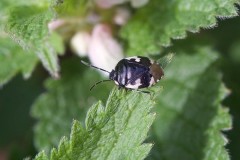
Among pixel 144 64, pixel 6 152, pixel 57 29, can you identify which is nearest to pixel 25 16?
pixel 57 29

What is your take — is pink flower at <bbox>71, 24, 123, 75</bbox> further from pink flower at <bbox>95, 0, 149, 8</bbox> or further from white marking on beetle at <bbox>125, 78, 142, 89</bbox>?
white marking on beetle at <bbox>125, 78, 142, 89</bbox>

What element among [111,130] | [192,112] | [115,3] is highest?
[115,3]

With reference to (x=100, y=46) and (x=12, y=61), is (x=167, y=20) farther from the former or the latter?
(x=12, y=61)

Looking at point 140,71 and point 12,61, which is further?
point 12,61

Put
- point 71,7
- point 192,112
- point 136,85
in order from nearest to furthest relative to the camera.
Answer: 1. point 136,85
2. point 71,7
3. point 192,112

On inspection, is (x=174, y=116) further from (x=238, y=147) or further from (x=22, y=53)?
(x=22, y=53)

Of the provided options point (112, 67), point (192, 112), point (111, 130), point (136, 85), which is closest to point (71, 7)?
point (112, 67)
